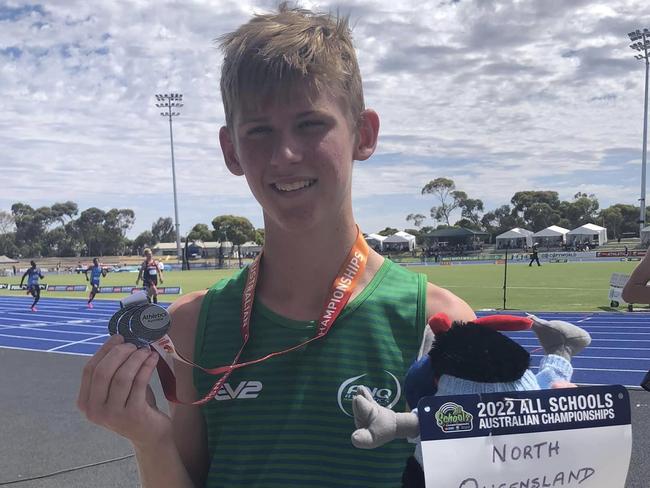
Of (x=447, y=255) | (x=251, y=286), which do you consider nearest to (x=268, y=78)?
(x=251, y=286)

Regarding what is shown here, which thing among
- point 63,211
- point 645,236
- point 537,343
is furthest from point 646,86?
point 63,211

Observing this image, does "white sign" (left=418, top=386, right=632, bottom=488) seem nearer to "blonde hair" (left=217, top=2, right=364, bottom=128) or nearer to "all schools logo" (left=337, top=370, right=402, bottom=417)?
"all schools logo" (left=337, top=370, right=402, bottom=417)

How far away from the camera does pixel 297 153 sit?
1.27m

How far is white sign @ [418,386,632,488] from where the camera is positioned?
38.4 inches

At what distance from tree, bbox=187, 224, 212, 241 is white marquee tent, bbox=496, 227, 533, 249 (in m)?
48.1

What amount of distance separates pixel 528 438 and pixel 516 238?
6998 centimetres

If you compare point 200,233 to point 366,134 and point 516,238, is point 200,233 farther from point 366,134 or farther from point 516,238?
point 366,134

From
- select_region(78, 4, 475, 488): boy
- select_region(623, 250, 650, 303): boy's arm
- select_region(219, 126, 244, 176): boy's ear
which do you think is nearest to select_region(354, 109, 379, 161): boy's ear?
select_region(78, 4, 475, 488): boy

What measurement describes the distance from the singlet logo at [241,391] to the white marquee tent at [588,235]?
222 ft

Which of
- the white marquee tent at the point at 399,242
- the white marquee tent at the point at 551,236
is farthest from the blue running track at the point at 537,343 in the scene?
the white marquee tent at the point at 551,236

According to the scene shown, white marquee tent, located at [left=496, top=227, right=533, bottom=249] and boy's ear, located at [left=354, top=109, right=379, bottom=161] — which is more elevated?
boy's ear, located at [left=354, top=109, right=379, bottom=161]

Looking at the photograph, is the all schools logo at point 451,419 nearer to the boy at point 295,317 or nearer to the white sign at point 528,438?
the white sign at point 528,438

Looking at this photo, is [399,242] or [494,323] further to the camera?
[399,242]

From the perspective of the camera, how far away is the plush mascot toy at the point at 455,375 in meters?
1.01
